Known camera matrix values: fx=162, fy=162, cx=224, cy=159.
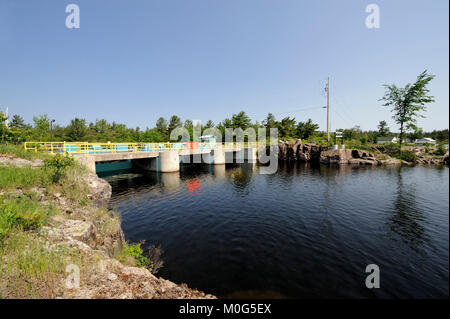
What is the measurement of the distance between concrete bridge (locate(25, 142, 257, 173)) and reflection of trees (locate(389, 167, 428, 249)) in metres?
26.5

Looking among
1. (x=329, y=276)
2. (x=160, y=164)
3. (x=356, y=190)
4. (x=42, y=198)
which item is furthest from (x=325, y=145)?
(x=42, y=198)

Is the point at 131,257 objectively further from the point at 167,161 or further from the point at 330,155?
the point at 330,155

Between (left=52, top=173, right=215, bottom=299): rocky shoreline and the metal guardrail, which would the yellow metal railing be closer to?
the metal guardrail

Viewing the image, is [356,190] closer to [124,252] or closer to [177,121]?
[124,252]

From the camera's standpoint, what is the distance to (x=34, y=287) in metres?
3.75

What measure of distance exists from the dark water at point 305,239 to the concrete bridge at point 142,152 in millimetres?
8950

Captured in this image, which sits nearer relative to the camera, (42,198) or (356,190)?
(42,198)

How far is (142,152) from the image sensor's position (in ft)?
85.7

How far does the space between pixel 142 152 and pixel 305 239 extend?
25226 millimetres

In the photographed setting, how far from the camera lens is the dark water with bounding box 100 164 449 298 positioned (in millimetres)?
5891

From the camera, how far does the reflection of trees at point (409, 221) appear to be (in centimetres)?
817

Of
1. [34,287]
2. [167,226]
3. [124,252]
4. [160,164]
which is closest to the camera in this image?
[34,287]
